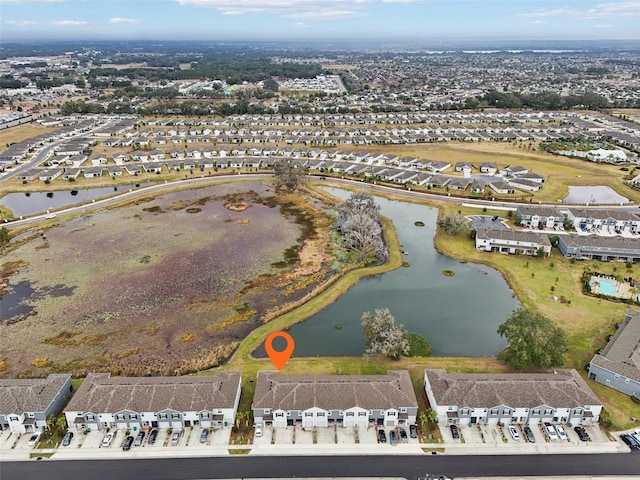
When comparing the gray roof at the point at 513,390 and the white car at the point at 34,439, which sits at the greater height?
the gray roof at the point at 513,390

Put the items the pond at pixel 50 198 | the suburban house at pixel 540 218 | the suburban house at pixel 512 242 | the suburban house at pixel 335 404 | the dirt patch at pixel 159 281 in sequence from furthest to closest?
the pond at pixel 50 198 < the suburban house at pixel 540 218 < the suburban house at pixel 512 242 < the dirt patch at pixel 159 281 < the suburban house at pixel 335 404

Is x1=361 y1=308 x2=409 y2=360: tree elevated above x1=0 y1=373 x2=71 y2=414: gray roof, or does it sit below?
above

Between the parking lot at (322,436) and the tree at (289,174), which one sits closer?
the parking lot at (322,436)

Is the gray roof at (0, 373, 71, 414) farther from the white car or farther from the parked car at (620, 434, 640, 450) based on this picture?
the parked car at (620, 434, 640, 450)

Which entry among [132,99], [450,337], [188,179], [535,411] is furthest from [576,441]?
[132,99]

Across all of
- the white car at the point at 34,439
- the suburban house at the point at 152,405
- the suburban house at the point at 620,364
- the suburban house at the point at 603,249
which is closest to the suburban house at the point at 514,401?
the suburban house at the point at 620,364

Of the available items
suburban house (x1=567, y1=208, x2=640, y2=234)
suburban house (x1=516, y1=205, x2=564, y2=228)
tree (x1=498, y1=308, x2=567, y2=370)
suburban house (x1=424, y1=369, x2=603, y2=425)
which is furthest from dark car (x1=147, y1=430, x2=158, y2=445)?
suburban house (x1=567, y1=208, x2=640, y2=234)

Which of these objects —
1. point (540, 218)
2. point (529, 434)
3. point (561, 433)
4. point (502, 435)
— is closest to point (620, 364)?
point (561, 433)

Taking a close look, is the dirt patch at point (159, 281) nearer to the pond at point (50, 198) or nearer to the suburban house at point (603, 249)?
the pond at point (50, 198)
